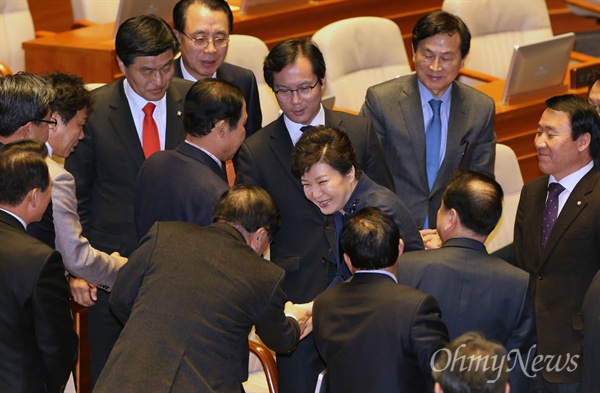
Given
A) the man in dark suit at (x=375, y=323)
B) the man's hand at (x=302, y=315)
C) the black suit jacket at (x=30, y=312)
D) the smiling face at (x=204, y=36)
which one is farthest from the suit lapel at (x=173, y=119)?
the man in dark suit at (x=375, y=323)

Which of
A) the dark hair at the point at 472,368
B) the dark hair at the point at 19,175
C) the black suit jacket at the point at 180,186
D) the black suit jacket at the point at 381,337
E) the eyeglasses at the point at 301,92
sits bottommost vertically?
the black suit jacket at the point at 381,337

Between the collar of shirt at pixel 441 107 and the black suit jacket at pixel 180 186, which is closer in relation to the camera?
the black suit jacket at pixel 180 186

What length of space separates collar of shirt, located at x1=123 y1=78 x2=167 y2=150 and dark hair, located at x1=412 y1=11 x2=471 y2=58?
1.17 m

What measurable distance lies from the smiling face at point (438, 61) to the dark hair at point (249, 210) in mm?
1396

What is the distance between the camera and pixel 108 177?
4.18 meters

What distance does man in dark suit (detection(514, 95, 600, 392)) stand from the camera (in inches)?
159

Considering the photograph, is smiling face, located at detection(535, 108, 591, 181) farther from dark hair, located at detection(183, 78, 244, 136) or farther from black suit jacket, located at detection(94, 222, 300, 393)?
black suit jacket, located at detection(94, 222, 300, 393)

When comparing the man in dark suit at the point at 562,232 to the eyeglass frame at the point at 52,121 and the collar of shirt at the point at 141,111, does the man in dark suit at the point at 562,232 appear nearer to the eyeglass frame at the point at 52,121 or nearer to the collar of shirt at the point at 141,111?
the collar of shirt at the point at 141,111

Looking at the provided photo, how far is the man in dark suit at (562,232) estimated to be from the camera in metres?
4.04

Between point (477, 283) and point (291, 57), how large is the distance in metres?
1.24

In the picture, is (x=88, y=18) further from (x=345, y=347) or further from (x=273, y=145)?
(x=345, y=347)

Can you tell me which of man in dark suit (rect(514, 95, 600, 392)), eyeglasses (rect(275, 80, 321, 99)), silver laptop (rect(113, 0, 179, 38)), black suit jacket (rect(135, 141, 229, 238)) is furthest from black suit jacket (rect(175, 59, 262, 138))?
man in dark suit (rect(514, 95, 600, 392))

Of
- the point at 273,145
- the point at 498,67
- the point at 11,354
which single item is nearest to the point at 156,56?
the point at 273,145

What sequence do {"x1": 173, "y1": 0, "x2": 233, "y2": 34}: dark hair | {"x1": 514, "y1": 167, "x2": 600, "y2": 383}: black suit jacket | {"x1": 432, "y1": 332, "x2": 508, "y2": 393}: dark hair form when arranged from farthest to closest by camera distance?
{"x1": 173, "y1": 0, "x2": 233, "y2": 34}: dark hair, {"x1": 514, "y1": 167, "x2": 600, "y2": 383}: black suit jacket, {"x1": 432, "y1": 332, "x2": 508, "y2": 393}: dark hair
